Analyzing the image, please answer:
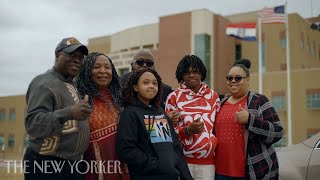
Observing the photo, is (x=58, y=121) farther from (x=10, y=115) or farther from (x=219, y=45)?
(x=10, y=115)

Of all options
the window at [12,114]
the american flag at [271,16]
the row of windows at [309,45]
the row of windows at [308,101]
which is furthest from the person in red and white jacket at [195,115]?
the window at [12,114]

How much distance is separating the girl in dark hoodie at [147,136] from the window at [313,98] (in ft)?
91.7

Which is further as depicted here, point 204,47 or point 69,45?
point 204,47

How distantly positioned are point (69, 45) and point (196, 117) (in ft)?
4.56

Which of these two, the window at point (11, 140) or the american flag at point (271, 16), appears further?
the window at point (11, 140)

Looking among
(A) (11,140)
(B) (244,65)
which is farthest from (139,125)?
(A) (11,140)

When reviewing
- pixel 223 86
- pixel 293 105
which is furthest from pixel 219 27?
pixel 293 105

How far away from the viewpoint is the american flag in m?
21.4

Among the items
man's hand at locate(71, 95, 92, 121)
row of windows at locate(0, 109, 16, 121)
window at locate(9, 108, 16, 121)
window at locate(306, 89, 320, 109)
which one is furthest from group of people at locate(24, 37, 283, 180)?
row of windows at locate(0, 109, 16, 121)

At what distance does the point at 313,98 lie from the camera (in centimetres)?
2964

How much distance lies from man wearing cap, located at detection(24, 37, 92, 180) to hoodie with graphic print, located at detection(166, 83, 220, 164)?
106 centimetres

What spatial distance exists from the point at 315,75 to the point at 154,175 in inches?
1126

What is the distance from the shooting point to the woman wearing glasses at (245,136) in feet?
12.5

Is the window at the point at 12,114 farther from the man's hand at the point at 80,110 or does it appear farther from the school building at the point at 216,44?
the man's hand at the point at 80,110
